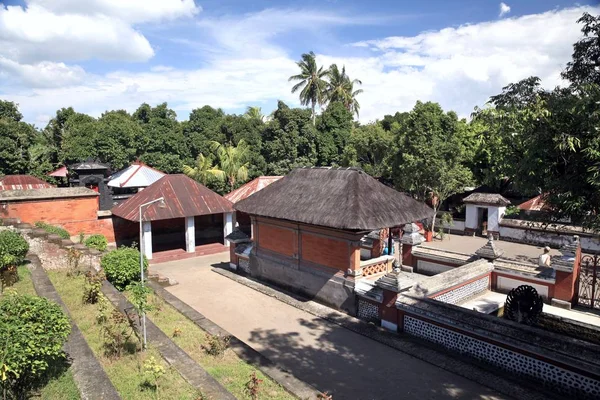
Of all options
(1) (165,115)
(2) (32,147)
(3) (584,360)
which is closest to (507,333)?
(3) (584,360)

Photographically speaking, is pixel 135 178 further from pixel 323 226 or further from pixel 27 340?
pixel 27 340

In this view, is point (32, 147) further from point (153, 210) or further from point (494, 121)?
point (494, 121)

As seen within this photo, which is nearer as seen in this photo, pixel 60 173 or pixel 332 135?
pixel 60 173

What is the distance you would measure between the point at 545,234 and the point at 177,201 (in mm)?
20082

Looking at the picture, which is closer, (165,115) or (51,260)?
(51,260)

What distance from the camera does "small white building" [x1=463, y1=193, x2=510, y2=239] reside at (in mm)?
24266

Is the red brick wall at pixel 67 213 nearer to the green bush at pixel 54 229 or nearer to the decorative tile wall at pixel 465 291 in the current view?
the green bush at pixel 54 229

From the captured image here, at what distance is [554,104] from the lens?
6996 millimetres

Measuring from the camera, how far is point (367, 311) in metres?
12.5

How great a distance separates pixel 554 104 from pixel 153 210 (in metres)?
17.3

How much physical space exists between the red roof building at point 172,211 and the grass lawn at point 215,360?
8660 millimetres

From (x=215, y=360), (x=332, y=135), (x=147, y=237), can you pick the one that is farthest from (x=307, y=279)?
(x=332, y=135)

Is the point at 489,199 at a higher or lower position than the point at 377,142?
lower

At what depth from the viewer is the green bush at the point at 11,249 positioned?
11.7 m
